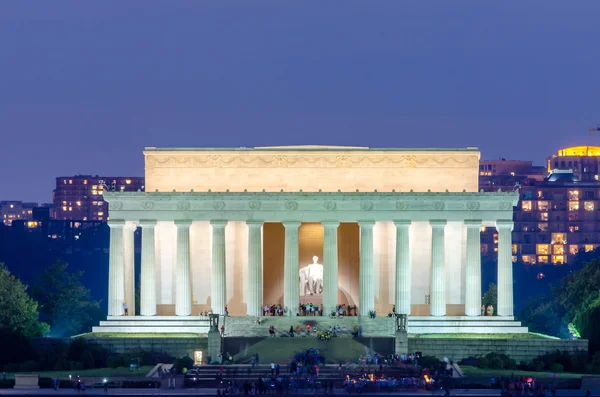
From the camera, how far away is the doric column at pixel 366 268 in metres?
151

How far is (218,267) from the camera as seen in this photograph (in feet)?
497

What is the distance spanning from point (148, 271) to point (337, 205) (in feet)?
63.5

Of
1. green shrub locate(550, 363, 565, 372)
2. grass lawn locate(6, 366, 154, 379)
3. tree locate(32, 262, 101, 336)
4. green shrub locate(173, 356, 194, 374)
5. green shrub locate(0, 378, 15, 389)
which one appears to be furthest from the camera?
tree locate(32, 262, 101, 336)

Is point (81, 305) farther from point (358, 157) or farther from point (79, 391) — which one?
point (79, 391)

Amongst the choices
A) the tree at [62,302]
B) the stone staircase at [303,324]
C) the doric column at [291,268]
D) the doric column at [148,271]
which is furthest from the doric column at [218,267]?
the tree at [62,302]

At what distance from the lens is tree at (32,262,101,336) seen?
170125 mm

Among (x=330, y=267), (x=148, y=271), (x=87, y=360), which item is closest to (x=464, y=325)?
(x=330, y=267)

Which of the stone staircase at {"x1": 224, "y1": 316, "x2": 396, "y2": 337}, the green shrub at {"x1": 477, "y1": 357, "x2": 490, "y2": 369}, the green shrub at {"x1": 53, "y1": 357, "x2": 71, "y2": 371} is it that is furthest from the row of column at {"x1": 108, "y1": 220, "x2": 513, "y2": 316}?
the green shrub at {"x1": 53, "y1": 357, "x2": 71, "y2": 371}

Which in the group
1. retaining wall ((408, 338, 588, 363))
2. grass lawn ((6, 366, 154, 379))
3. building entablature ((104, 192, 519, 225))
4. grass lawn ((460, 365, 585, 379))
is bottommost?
grass lawn ((460, 365, 585, 379))

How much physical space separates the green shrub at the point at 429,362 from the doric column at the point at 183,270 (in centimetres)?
2830

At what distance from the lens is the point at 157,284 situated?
157 m

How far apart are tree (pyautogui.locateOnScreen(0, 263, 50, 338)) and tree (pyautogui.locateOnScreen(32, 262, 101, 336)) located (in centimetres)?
1503

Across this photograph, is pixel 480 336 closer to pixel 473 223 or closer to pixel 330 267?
pixel 473 223

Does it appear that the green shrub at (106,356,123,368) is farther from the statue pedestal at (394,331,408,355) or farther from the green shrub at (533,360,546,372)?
the green shrub at (533,360,546,372)
